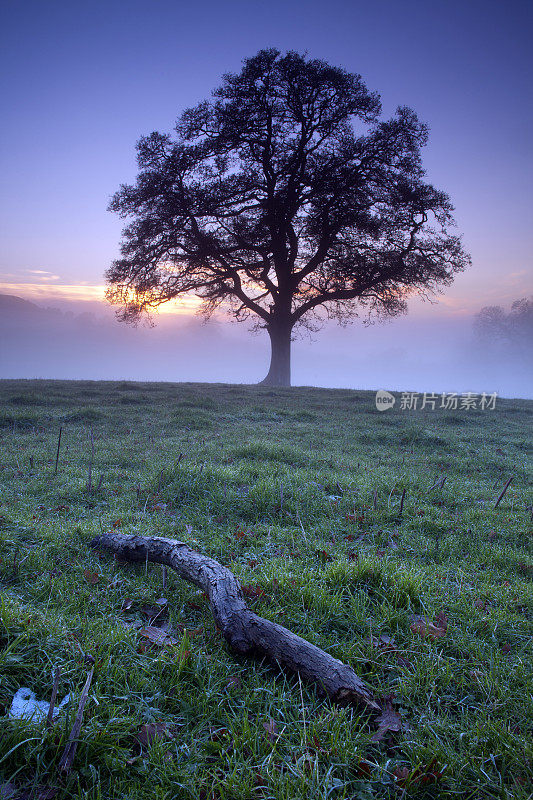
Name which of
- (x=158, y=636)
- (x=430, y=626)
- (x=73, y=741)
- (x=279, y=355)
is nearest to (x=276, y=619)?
(x=158, y=636)

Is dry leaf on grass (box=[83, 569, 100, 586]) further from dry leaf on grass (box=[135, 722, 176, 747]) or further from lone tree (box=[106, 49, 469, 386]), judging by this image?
lone tree (box=[106, 49, 469, 386])

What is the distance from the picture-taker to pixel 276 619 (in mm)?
3328

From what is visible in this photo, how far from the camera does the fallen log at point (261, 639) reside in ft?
8.38

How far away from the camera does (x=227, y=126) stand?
79.4 feet

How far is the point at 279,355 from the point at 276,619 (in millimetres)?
25783

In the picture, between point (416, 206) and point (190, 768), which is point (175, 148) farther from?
point (190, 768)

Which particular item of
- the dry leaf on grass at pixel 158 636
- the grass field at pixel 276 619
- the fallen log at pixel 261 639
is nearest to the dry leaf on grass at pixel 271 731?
the grass field at pixel 276 619

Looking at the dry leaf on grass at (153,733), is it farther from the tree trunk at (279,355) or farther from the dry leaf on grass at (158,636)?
the tree trunk at (279,355)

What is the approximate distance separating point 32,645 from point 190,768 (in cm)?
127

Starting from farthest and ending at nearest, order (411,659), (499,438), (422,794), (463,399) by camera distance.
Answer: (463,399) → (499,438) → (411,659) → (422,794)

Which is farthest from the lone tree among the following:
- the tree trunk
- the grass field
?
the grass field

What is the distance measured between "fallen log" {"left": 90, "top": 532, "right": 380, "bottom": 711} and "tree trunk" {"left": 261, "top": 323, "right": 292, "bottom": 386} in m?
24.8

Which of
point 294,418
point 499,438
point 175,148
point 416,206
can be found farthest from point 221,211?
point 499,438

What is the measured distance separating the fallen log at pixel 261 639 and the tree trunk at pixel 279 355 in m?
24.8
